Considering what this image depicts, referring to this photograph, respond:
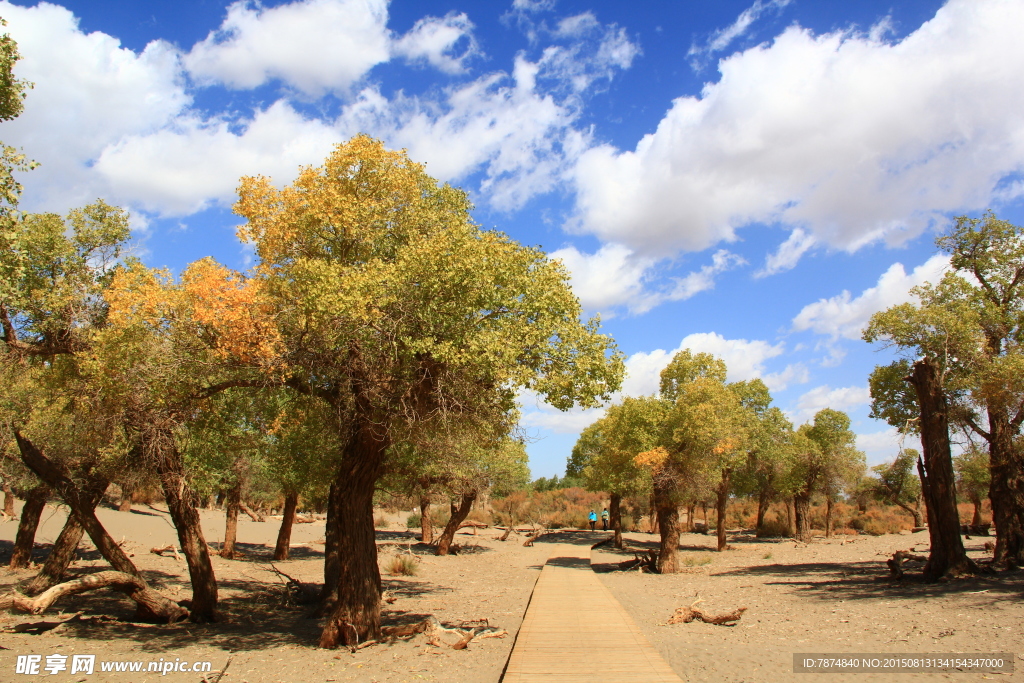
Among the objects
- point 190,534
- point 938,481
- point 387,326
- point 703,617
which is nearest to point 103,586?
point 190,534

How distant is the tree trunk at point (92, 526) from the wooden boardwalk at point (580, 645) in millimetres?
7181

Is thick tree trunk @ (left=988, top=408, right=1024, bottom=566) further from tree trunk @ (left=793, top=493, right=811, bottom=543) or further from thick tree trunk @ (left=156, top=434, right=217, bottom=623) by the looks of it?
thick tree trunk @ (left=156, top=434, right=217, bottom=623)

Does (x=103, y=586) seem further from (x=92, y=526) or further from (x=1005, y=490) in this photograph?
(x=1005, y=490)

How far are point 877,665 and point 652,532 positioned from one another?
39.8 m

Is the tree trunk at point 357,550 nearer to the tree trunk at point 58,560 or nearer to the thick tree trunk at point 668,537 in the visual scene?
the tree trunk at point 58,560

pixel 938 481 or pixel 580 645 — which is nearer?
pixel 580 645

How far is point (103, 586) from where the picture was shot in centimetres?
1053

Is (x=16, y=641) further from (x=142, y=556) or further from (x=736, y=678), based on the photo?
(x=142, y=556)

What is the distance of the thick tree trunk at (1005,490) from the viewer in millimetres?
15984

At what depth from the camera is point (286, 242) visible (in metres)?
10.5

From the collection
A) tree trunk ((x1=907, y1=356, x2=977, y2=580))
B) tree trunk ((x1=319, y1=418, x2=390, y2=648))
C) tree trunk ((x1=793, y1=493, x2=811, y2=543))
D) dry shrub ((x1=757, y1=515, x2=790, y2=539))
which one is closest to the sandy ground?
tree trunk ((x1=319, y1=418, x2=390, y2=648))

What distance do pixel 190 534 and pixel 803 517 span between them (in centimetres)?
3372

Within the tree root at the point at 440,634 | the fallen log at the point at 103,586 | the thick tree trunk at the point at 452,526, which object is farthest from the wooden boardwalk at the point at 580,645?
the thick tree trunk at the point at 452,526

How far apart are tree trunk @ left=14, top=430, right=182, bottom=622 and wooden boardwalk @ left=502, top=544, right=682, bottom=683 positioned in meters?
7.18
